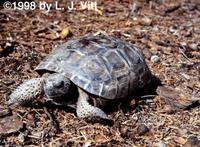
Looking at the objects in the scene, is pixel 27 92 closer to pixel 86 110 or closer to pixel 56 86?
pixel 56 86

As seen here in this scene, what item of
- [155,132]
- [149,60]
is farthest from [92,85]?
[149,60]

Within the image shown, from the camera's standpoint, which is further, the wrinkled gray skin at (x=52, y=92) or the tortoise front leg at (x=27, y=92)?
the tortoise front leg at (x=27, y=92)

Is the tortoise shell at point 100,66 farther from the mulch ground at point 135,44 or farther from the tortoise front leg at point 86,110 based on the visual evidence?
the mulch ground at point 135,44

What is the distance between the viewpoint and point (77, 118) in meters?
4.23

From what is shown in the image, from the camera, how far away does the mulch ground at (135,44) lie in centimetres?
402

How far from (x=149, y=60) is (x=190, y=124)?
141cm

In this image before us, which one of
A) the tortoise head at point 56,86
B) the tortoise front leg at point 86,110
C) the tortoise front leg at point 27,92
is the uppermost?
the tortoise head at point 56,86

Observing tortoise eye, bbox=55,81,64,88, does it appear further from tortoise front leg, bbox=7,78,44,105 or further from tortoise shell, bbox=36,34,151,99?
tortoise front leg, bbox=7,78,44,105

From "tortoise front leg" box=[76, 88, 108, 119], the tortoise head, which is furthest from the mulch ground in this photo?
the tortoise head

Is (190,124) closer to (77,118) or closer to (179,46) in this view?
(77,118)

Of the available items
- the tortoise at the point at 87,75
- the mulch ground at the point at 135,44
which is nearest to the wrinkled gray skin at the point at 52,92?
the tortoise at the point at 87,75

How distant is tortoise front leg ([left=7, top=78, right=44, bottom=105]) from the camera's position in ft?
13.8

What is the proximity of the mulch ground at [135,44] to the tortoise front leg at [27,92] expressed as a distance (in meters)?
0.09

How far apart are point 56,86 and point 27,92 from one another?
341 mm
